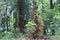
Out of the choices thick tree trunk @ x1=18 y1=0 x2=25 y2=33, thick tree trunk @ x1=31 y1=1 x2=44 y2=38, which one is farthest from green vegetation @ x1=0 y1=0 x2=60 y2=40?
thick tree trunk @ x1=31 y1=1 x2=44 y2=38

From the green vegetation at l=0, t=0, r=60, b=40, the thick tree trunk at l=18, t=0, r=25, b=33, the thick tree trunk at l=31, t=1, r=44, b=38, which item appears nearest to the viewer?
the thick tree trunk at l=31, t=1, r=44, b=38

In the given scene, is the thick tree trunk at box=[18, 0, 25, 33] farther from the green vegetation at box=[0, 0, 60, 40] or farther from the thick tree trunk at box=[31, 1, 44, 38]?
the thick tree trunk at box=[31, 1, 44, 38]

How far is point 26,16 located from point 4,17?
197cm

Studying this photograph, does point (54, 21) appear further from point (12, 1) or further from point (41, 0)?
point (12, 1)

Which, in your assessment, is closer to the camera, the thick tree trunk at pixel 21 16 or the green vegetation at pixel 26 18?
the green vegetation at pixel 26 18

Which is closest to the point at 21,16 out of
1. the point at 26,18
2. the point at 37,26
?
the point at 26,18

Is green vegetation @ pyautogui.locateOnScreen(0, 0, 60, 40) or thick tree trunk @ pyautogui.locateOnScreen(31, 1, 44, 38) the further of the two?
green vegetation @ pyautogui.locateOnScreen(0, 0, 60, 40)

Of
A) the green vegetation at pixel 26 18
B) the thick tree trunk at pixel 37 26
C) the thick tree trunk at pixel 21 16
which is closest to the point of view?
the thick tree trunk at pixel 37 26

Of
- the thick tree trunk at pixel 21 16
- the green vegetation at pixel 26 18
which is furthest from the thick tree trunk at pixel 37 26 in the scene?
the thick tree trunk at pixel 21 16

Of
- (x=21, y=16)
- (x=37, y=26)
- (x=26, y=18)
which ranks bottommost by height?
(x=37, y=26)

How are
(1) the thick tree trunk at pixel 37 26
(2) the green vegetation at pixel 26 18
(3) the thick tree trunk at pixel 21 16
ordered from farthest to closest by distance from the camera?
1. (3) the thick tree trunk at pixel 21 16
2. (2) the green vegetation at pixel 26 18
3. (1) the thick tree trunk at pixel 37 26

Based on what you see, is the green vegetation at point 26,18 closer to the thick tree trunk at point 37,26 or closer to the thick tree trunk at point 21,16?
the thick tree trunk at point 21,16

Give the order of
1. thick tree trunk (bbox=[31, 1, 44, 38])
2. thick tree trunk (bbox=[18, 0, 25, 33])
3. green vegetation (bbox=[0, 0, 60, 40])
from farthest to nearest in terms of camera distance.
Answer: thick tree trunk (bbox=[18, 0, 25, 33]) < green vegetation (bbox=[0, 0, 60, 40]) < thick tree trunk (bbox=[31, 1, 44, 38])

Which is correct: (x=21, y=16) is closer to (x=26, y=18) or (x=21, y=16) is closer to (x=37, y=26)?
(x=26, y=18)
